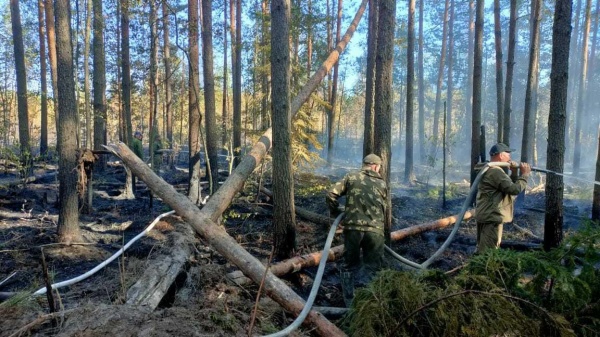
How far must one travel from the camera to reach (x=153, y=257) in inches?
168

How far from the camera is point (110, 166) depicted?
19.3 metres

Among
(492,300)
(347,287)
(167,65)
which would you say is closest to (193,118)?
(167,65)

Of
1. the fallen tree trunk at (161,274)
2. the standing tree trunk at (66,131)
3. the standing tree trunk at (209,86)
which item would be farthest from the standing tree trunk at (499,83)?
the standing tree trunk at (66,131)

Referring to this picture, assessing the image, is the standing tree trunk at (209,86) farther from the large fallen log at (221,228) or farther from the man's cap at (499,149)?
the man's cap at (499,149)

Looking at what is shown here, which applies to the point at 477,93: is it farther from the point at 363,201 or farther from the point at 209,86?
the point at 209,86

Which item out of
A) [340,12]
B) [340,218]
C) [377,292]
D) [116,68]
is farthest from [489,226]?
[116,68]

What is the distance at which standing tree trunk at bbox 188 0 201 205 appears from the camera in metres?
→ 9.74

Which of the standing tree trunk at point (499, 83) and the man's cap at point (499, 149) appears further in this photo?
the standing tree trunk at point (499, 83)

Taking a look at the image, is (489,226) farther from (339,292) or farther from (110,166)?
(110,166)

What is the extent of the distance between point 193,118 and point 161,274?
7303 mm

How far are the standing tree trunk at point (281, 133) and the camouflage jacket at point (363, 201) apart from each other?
119 centimetres

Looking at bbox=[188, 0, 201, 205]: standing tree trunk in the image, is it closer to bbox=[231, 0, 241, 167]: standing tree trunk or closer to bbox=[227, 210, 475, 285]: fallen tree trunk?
bbox=[231, 0, 241, 167]: standing tree trunk

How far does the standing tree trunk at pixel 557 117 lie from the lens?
617cm

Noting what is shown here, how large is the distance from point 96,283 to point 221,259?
2.17 metres
